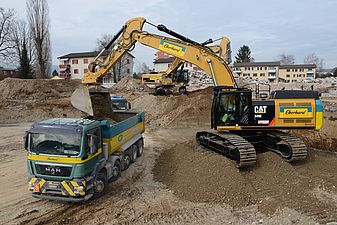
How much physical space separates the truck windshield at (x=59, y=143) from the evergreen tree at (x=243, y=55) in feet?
295

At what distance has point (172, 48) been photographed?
16.0m

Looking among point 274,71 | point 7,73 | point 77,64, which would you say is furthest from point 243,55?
point 7,73

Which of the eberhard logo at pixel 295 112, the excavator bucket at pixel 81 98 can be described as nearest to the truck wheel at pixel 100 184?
the excavator bucket at pixel 81 98

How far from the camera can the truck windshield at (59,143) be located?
25.0ft

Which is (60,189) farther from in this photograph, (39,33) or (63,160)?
(39,33)

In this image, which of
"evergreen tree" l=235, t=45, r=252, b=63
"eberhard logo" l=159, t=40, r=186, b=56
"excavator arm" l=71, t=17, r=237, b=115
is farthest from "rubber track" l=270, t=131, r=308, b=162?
"evergreen tree" l=235, t=45, r=252, b=63

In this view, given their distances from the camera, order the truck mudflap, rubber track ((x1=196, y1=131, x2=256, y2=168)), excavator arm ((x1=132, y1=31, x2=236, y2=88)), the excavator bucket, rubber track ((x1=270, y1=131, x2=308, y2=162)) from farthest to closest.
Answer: excavator arm ((x1=132, y1=31, x2=236, y2=88)), the excavator bucket, rubber track ((x1=270, y1=131, x2=308, y2=162)), rubber track ((x1=196, y1=131, x2=256, y2=168)), the truck mudflap

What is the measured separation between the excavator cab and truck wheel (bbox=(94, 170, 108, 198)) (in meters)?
4.22

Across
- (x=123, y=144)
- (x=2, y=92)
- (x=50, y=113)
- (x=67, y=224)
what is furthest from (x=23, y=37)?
(x=67, y=224)

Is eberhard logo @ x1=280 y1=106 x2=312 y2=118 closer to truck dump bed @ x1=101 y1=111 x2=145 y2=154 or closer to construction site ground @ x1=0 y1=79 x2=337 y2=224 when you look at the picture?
construction site ground @ x1=0 y1=79 x2=337 y2=224

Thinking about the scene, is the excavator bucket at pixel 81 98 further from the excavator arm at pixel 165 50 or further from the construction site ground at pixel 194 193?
the excavator arm at pixel 165 50

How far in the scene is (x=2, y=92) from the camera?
27.6 metres

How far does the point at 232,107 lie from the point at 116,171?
4298mm

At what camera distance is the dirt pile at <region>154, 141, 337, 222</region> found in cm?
792
